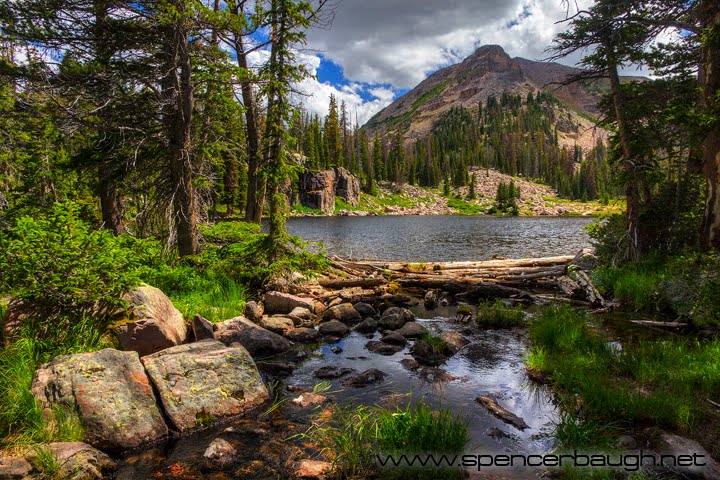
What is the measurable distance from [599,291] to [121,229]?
16.9m

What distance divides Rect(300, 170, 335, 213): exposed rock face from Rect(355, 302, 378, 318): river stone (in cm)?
7707

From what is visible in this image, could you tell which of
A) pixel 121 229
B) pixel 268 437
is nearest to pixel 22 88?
pixel 121 229

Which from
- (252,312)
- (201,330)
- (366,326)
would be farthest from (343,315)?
(201,330)

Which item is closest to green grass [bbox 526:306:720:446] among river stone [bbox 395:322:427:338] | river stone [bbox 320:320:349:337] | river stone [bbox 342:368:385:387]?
river stone [bbox 395:322:427:338]

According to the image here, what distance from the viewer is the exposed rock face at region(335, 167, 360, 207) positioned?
96.7 meters

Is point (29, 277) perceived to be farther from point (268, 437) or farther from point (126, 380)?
point (268, 437)

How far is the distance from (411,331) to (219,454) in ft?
20.2

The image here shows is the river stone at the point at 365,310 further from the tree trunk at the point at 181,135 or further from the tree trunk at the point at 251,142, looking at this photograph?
the tree trunk at the point at 181,135

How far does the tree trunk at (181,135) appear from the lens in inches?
388

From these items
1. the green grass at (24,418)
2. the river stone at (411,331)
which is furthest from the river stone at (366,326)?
the green grass at (24,418)

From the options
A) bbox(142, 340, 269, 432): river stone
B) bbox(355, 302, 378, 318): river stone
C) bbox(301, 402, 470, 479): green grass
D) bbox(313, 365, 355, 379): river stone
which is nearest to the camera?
bbox(301, 402, 470, 479): green grass

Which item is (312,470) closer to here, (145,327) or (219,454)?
(219,454)

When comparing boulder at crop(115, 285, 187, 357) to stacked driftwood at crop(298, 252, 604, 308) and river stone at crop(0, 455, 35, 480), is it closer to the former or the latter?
river stone at crop(0, 455, 35, 480)

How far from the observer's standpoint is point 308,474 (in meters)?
4.32
